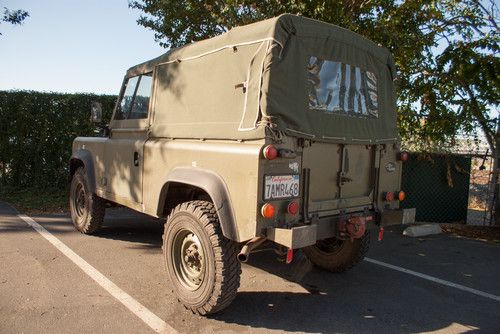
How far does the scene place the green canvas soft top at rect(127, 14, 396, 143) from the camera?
3.49m

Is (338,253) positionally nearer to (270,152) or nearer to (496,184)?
(270,152)

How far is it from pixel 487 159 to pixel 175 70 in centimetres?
676

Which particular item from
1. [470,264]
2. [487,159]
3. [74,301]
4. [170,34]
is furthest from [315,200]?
[170,34]

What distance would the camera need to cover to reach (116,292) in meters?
4.18

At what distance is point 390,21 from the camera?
7.20m

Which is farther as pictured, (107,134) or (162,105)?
(107,134)

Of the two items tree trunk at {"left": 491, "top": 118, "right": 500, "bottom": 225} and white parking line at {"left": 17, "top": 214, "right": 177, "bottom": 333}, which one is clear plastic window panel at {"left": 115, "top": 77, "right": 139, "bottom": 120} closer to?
white parking line at {"left": 17, "top": 214, "right": 177, "bottom": 333}

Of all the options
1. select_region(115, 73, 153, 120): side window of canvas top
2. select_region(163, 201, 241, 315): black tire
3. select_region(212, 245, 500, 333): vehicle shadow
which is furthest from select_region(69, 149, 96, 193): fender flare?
select_region(212, 245, 500, 333): vehicle shadow

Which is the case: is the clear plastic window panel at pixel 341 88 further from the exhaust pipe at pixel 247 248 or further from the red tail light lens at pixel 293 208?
the exhaust pipe at pixel 247 248

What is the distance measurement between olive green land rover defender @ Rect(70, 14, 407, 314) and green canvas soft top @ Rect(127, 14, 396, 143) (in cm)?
1

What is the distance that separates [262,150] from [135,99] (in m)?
2.75

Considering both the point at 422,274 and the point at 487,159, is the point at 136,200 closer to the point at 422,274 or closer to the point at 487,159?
the point at 422,274

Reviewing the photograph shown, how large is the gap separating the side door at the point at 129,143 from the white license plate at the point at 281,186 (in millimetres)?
1956

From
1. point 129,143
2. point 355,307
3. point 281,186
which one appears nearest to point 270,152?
point 281,186
